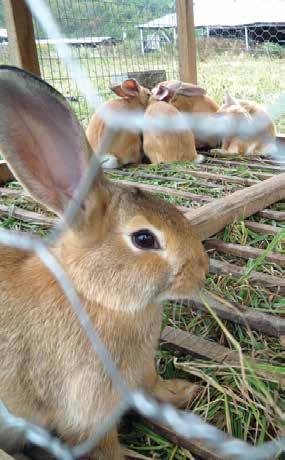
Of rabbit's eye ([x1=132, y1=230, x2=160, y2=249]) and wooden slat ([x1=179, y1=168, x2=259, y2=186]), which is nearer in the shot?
rabbit's eye ([x1=132, y1=230, x2=160, y2=249])

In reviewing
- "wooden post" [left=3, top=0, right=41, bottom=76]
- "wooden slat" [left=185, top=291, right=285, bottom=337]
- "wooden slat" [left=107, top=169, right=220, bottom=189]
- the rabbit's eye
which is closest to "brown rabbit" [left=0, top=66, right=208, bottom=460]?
the rabbit's eye

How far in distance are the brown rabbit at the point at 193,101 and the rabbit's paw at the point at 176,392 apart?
218 cm

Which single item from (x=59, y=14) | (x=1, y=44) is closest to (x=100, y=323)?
(x=1, y=44)

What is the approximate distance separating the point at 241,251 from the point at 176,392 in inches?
23.1

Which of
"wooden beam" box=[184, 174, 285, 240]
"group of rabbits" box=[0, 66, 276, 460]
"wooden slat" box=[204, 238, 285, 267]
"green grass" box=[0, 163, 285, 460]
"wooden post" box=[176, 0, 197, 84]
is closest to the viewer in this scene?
"group of rabbits" box=[0, 66, 276, 460]

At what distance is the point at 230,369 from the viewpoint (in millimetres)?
1033

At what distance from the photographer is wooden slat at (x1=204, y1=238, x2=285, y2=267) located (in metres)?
1.44

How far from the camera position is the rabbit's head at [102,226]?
0.75 m

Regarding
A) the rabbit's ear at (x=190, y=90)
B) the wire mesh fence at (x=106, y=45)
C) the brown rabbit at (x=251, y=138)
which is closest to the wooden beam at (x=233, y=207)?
the brown rabbit at (x=251, y=138)

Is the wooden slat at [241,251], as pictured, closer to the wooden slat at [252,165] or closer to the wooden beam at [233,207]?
A: the wooden beam at [233,207]

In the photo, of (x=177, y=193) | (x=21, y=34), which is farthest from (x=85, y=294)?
(x=21, y=34)

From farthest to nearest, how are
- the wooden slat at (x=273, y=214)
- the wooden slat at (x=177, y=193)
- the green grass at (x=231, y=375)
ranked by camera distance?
the wooden slat at (x=177, y=193)
the wooden slat at (x=273, y=214)
the green grass at (x=231, y=375)

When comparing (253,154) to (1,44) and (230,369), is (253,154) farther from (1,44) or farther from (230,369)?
(230,369)

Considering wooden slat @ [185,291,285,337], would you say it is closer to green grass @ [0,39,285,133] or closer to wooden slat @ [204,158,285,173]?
wooden slat @ [204,158,285,173]
